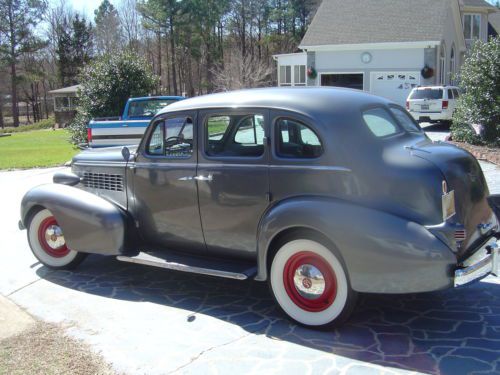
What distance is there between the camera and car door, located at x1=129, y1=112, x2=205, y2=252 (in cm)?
480

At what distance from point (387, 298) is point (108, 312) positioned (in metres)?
2.57

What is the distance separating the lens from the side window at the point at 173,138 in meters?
4.95

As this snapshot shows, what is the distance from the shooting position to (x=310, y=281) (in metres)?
4.05

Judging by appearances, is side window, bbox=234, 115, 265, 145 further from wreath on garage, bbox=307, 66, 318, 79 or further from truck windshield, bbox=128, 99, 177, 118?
wreath on garage, bbox=307, 66, 318, 79

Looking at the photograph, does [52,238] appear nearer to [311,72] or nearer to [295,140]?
[295,140]

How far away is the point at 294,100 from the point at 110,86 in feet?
54.0

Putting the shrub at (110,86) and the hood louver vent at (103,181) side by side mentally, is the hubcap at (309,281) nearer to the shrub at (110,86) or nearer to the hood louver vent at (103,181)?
the hood louver vent at (103,181)

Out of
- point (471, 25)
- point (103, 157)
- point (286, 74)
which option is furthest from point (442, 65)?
point (103, 157)

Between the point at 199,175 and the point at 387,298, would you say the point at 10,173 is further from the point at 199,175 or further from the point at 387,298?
the point at 387,298

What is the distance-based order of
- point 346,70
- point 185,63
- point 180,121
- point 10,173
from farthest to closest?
point 185,63 < point 346,70 < point 10,173 < point 180,121

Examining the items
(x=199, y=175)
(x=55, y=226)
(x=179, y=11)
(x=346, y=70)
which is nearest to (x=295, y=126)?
(x=199, y=175)

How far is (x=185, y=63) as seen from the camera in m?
54.7

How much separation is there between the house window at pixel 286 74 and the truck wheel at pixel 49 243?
1225 inches

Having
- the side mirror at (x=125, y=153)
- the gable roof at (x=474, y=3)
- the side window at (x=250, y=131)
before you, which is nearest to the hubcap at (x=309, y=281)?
the side window at (x=250, y=131)
